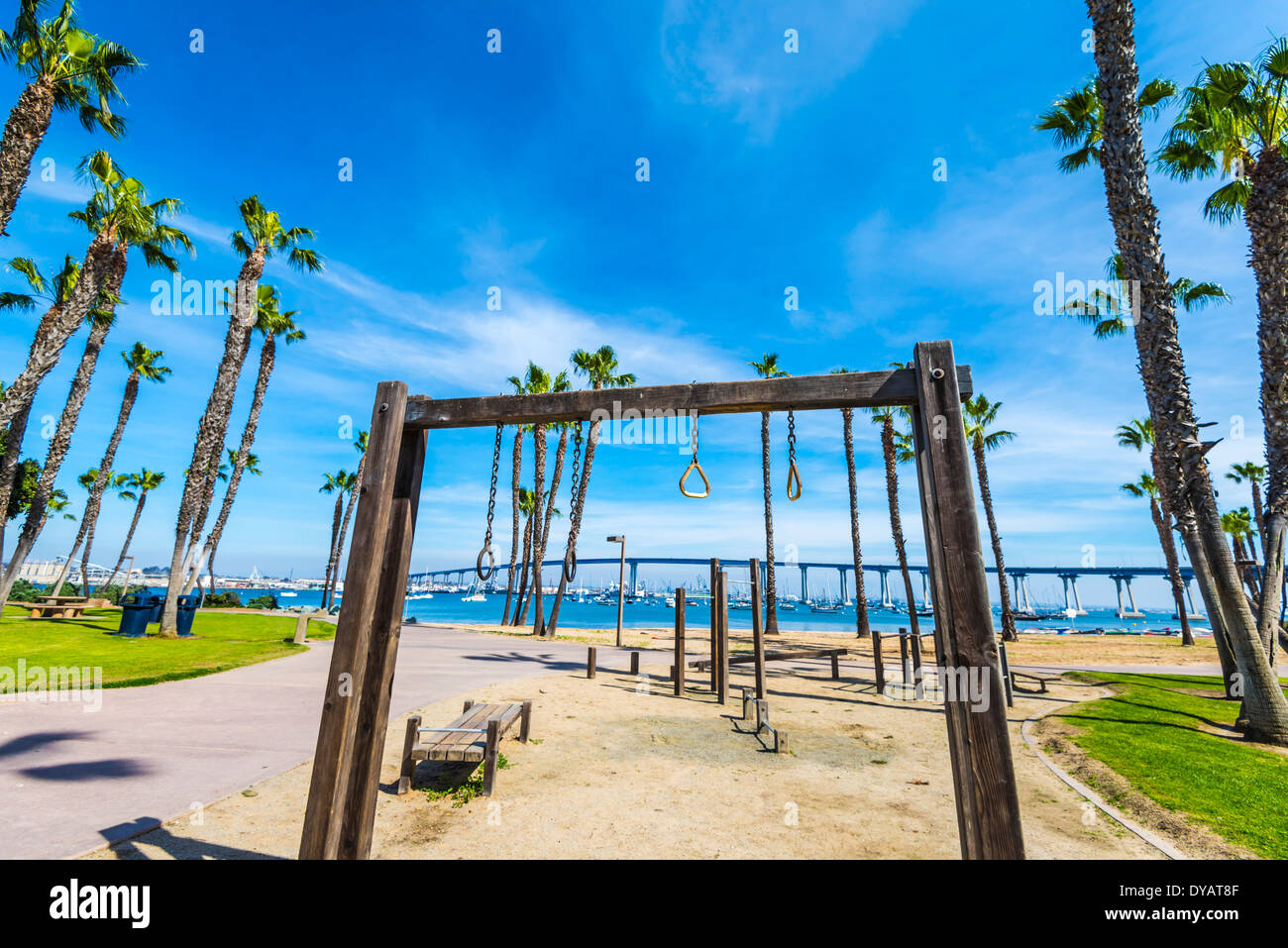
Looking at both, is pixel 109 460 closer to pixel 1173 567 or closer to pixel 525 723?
pixel 525 723

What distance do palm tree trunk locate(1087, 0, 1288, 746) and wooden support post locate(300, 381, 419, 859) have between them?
12146 mm

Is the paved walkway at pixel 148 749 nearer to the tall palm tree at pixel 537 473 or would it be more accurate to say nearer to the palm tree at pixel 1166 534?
the tall palm tree at pixel 537 473

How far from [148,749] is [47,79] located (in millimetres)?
15922

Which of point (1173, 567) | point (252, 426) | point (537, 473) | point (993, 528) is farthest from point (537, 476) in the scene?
point (1173, 567)

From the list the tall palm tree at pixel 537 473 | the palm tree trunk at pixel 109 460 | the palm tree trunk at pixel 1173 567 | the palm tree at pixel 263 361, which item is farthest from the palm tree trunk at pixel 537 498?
the palm tree trunk at pixel 1173 567

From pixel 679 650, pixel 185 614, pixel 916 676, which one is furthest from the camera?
pixel 185 614

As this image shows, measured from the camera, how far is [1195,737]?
8250 mm

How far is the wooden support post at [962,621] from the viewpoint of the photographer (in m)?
2.83

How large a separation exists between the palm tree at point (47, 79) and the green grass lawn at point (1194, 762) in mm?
21285

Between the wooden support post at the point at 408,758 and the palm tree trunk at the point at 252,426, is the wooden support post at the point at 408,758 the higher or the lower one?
the lower one

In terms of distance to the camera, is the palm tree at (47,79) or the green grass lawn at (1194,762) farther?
the palm tree at (47,79)

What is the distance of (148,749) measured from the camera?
6363mm
